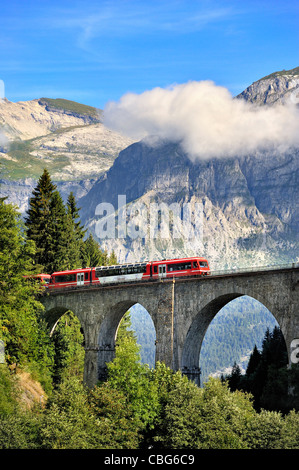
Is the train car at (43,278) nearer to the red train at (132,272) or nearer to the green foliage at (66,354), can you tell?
the red train at (132,272)

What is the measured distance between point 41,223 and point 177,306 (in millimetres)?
33296

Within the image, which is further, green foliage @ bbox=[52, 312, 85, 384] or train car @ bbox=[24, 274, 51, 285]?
green foliage @ bbox=[52, 312, 85, 384]

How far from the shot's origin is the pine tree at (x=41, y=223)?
3890 inches

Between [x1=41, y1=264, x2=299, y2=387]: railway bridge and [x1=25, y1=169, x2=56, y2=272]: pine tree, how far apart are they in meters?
9.01

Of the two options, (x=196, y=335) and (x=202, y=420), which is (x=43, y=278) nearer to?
(x=196, y=335)

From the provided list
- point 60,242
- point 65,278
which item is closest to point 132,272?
point 65,278

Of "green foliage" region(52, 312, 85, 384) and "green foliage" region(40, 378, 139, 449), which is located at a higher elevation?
"green foliage" region(52, 312, 85, 384)

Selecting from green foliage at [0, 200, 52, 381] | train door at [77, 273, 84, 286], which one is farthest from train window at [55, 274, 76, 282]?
green foliage at [0, 200, 52, 381]

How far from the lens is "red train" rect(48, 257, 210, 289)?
75.8 m

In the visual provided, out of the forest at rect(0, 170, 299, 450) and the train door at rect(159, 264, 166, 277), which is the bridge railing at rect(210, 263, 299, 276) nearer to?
the train door at rect(159, 264, 166, 277)

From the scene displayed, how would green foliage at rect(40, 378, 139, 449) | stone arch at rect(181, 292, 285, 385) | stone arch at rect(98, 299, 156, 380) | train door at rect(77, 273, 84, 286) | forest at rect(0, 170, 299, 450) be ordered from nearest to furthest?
green foliage at rect(40, 378, 139, 449) → forest at rect(0, 170, 299, 450) → stone arch at rect(181, 292, 285, 385) → stone arch at rect(98, 299, 156, 380) → train door at rect(77, 273, 84, 286)

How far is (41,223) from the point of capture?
99.8 m

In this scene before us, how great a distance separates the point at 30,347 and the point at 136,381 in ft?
75.8
